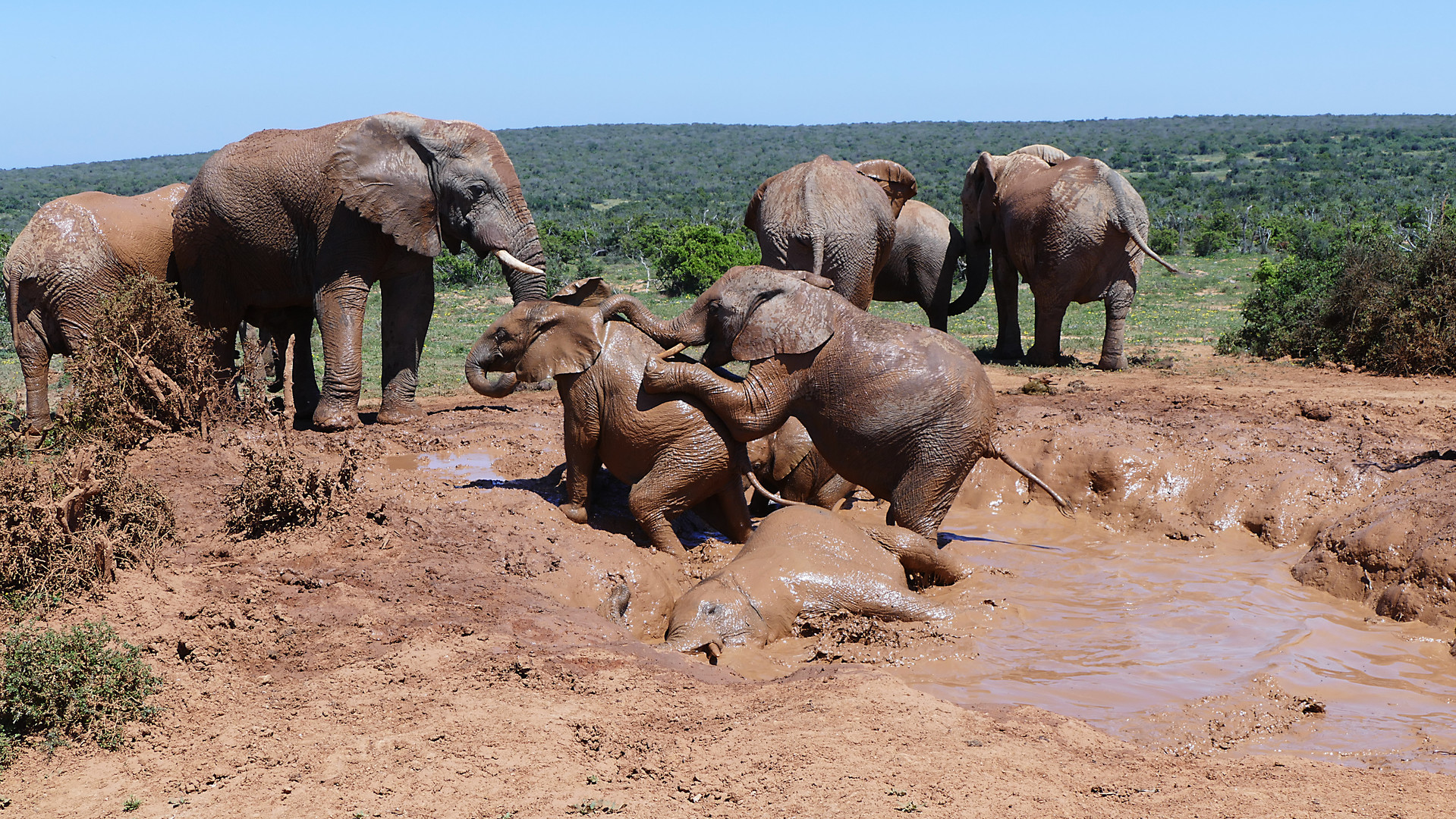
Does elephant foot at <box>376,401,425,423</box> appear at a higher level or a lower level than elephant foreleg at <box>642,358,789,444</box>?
lower

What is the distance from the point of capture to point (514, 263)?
930cm

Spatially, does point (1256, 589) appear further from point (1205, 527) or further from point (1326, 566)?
point (1205, 527)

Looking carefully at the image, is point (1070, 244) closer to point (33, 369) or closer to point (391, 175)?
point (391, 175)

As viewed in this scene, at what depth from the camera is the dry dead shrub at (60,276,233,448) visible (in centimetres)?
820

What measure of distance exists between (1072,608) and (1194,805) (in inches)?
112

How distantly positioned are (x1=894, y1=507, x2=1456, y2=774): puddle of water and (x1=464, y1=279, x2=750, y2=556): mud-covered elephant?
1.59m

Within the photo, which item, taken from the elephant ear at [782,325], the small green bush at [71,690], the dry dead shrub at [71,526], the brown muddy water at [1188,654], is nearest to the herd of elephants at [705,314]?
the elephant ear at [782,325]

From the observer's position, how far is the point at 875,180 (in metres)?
11.8

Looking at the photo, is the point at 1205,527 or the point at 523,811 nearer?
the point at 523,811

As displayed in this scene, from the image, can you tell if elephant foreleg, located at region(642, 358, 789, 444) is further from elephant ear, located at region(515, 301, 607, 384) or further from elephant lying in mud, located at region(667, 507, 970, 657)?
elephant lying in mud, located at region(667, 507, 970, 657)

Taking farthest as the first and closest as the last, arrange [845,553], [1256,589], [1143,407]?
1. [1143,407]
2. [1256,589]
3. [845,553]

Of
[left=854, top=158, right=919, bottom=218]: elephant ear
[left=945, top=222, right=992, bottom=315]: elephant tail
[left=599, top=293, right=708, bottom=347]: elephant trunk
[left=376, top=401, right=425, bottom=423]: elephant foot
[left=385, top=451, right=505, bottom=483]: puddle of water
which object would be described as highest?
[left=854, top=158, right=919, bottom=218]: elephant ear

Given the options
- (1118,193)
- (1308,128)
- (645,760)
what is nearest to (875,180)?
(1118,193)

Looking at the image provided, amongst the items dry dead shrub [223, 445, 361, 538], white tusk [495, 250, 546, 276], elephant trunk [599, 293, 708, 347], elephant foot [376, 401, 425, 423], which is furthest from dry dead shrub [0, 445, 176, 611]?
elephant foot [376, 401, 425, 423]
